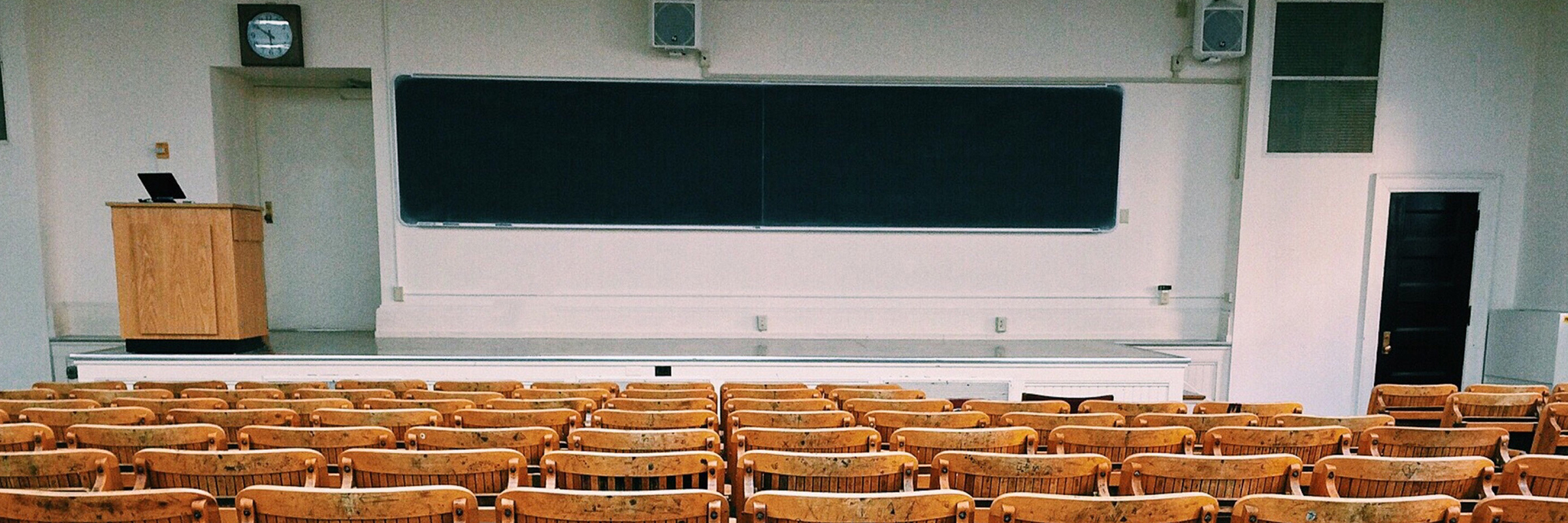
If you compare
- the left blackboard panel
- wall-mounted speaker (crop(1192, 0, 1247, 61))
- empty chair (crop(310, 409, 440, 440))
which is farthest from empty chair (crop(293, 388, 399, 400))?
wall-mounted speaker (crop(1192, 0, 1247, 61))

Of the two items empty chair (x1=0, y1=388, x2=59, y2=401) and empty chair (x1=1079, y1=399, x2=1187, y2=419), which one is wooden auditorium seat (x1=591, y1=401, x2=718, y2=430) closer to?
empty chair (x1=1079, y1=399, x2=1187, y2=419)

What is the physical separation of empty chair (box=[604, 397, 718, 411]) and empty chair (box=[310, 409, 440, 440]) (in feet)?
2.69

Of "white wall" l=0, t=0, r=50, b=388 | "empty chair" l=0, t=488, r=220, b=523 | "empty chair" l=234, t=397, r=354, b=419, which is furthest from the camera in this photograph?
"white wall" l=0, t=0, r=50, b=388

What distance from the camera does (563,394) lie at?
4.11 metres

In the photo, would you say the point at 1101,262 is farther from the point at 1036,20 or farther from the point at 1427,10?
the point at 1427,10

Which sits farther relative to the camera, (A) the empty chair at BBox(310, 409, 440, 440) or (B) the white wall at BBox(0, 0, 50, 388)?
(B) the white wall at BBox(0, 0, 50, 388)

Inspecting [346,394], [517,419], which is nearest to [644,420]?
[517,419]

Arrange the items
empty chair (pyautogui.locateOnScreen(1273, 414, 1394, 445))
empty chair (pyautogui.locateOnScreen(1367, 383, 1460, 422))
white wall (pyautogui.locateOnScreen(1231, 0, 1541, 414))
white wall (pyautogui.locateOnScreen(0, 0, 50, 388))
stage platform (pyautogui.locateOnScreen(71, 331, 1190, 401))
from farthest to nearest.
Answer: white wall (pyautogui.locateOnScreen(1231, 0, 1541, 414)), white wall (pyautogui.locateOnScreen(0, 0, 50, 388)), stage platform (pyautogui.locateOnScreen(71, 331, 1190, 401)), empty chair (pyautogui.locateOnScreen(1367, 383, 1460, 422)), empty chair (pyautogui.locateOnScreen(1273, 414, 1394, 445))

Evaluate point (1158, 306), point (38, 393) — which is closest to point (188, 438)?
point (38, 393)

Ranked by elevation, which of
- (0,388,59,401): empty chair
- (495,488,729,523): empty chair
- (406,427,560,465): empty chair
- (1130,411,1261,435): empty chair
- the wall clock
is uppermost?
the wall clock

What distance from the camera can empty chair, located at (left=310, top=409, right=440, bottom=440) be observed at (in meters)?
3.06

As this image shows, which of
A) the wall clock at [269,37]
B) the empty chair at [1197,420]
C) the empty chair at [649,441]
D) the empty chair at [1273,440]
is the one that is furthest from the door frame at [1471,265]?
the wall clock at [269,37]

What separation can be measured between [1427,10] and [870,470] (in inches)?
298

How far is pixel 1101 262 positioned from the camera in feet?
22.2
